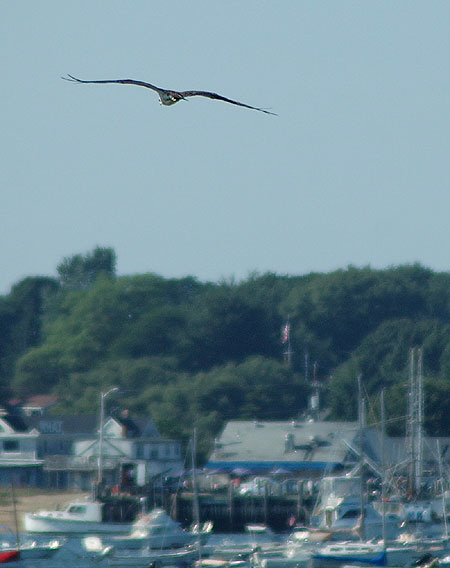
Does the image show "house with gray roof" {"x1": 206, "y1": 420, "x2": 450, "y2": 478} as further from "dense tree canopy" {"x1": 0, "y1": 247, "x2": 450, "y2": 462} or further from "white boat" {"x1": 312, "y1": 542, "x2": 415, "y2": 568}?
"white boat" {"x1": 312, "y1": 542, "x2": 415, "y2": 568}

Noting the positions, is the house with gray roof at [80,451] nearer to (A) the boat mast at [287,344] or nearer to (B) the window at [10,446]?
(B) the window at [10,446]

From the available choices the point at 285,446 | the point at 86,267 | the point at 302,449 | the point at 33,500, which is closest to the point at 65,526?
the point at 33,500

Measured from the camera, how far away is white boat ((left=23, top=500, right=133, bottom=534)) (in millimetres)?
51188

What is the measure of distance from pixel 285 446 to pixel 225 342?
99.2 ft

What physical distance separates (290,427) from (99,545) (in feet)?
103

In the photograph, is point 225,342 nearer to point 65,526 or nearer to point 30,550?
point 65,526

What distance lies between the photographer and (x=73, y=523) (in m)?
51.7

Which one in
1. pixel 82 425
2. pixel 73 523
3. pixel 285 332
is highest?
pixel 285 332

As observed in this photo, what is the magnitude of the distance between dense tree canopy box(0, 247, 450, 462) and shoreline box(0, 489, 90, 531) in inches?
462

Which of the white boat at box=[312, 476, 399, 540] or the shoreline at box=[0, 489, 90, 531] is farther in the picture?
the shoreline at box=[0, 489, 90, 531]

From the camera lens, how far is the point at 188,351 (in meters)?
102

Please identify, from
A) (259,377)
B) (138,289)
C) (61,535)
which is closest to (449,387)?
(259,377)

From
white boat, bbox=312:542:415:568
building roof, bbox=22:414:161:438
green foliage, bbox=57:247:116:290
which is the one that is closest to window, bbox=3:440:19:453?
building roof, bbox=22:414:161:438

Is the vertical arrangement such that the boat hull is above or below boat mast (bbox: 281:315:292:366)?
below
